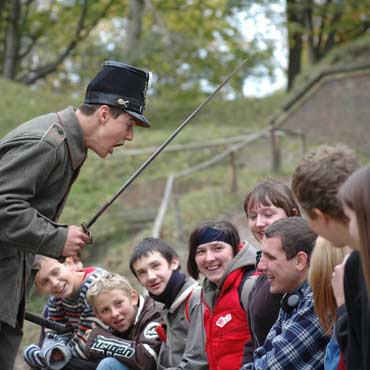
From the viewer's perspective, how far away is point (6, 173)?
387 centimetres

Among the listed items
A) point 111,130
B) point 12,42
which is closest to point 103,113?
point 111,130

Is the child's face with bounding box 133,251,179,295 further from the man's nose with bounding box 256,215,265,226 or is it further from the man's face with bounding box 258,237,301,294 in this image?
the man's face with bounding box 258,237,301,294

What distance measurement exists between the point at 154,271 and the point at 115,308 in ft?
1.02

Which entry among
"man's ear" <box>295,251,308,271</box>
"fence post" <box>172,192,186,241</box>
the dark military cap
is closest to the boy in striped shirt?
the dark military cap

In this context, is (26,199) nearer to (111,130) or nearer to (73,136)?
(73,136)

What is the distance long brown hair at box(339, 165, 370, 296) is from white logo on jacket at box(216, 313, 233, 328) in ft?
6.34

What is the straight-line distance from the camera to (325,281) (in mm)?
3395

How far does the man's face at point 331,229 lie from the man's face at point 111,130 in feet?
4.55

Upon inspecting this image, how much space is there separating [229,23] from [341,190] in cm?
2059

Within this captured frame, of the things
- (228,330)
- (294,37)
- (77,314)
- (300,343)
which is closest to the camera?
(300,343)

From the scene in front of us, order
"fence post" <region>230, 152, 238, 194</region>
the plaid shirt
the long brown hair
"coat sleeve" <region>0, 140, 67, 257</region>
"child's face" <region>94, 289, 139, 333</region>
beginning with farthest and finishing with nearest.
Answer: "fence post" <region>230, 152, 238, 194</region>, "child's face" <region>94, 289, 139, 333</region>, "coat sleeve" <region>0, 140, 67, 257</region>, the plaid shirt, the long brown hair

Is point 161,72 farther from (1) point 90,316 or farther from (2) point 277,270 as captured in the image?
(2) point 277,270

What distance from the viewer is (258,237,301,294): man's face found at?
3857 mm

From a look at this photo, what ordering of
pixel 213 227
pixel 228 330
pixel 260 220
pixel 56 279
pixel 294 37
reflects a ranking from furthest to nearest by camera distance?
pixel 294 37
pixel 56 279
pixel 213 227
pixel 260 220
pixel 228 330
